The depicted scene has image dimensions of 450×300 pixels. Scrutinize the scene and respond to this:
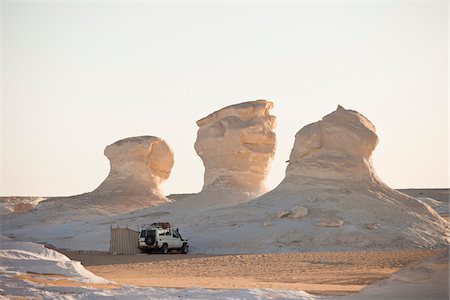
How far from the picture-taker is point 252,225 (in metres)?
34.9

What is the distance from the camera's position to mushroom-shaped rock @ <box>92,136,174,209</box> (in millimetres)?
56312

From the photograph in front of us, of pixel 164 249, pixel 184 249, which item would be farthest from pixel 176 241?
pixel 164 249

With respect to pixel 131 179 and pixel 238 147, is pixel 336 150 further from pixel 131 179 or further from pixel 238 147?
pixel 131 179

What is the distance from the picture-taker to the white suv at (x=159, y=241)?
3272 cm

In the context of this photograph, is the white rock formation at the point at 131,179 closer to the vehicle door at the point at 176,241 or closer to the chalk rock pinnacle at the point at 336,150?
the chalk rock pinnacle at the point at 336,150

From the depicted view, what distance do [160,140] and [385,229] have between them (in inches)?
1190

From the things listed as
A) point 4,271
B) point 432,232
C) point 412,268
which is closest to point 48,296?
point 4,271

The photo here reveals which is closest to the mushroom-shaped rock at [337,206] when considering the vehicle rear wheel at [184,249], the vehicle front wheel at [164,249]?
the vehicle rear wheel at [184,249]

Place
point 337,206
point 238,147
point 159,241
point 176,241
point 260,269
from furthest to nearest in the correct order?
1. point 238,147
2. point 337,206
3. point 176,241
4. point 159,241
5. point 260,269

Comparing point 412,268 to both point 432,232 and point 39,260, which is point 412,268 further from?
point 432,232

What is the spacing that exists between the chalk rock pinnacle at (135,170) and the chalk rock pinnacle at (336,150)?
66.2 ft

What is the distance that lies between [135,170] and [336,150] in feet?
75.7

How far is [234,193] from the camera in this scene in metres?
47.8

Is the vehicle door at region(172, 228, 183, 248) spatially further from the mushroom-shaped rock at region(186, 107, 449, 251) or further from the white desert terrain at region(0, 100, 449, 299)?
the mushroom-shaped rock at region(186, 107, 449, 251)
